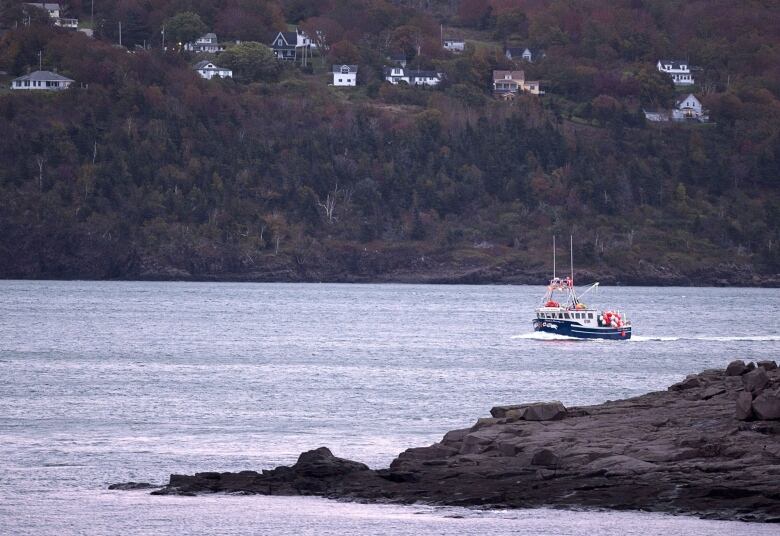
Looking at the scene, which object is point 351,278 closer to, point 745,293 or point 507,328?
point 745,293

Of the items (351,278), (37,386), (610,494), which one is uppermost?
(610,494)

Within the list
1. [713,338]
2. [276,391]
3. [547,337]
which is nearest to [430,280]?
[713,338]

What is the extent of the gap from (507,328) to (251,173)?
103 metres

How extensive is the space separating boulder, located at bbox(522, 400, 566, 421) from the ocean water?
405 centimetres

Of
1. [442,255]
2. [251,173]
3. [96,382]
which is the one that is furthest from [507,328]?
[251,173]

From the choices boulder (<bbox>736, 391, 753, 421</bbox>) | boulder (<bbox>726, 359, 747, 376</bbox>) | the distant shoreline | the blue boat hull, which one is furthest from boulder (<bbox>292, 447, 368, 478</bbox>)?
the distant shoreline

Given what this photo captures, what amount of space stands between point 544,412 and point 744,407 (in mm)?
5097

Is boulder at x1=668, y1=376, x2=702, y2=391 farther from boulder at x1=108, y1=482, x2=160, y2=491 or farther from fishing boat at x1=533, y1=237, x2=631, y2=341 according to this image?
fishing boat at x1=533, y1=237, x2=631, y2=341

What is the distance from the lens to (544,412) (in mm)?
33438

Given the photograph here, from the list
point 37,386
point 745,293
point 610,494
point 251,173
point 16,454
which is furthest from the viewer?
point 251,173

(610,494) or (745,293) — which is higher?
(610,494)

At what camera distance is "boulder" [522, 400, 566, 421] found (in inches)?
1314

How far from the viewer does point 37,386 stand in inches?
2109

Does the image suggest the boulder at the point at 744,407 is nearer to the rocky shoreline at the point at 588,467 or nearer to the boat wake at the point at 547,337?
the rocky shoreline at the point at 588,467
